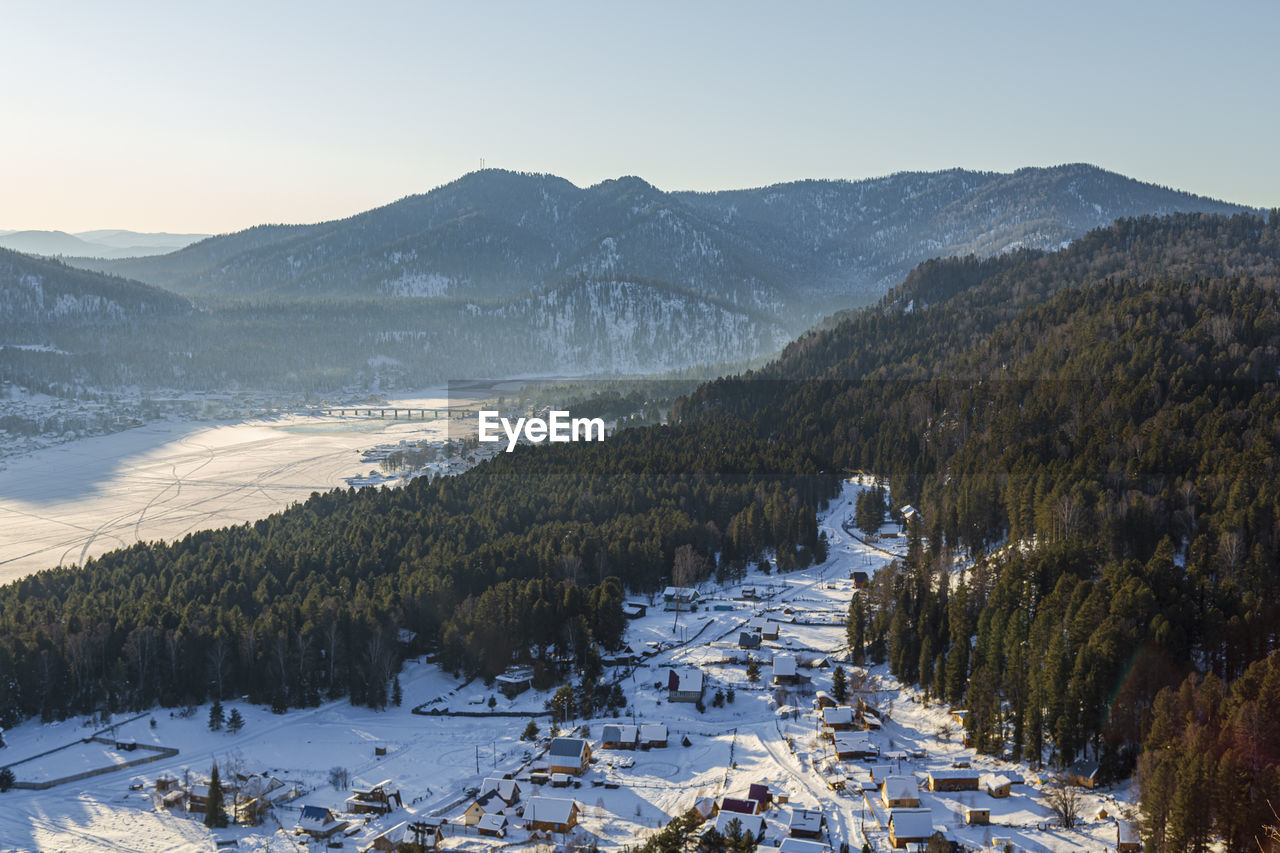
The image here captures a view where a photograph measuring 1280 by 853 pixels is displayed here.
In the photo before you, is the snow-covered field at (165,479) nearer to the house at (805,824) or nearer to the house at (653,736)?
the house at (653,736)

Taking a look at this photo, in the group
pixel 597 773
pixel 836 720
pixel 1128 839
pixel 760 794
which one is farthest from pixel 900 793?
pixel 597 773

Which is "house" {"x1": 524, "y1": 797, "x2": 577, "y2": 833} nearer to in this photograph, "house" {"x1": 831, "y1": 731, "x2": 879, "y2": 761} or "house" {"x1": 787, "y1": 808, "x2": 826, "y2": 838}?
"house" {"x1": 787, "y1": 808, "x2": 826, "y2": 838}

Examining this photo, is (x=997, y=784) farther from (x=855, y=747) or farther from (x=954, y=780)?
(x=855, y=747)

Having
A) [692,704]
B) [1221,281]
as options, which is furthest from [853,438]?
[692,704]

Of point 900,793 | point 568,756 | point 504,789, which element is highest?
point 900,793

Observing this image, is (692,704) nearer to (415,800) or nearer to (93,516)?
(415,800)

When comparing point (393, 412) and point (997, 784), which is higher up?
point (393, 412)

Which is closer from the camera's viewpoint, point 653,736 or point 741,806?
point 741,806

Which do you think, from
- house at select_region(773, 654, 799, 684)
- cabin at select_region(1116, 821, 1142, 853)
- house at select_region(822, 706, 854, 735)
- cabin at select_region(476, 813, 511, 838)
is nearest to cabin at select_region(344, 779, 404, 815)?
cabin at select_region(476, 813, 511, 838)
